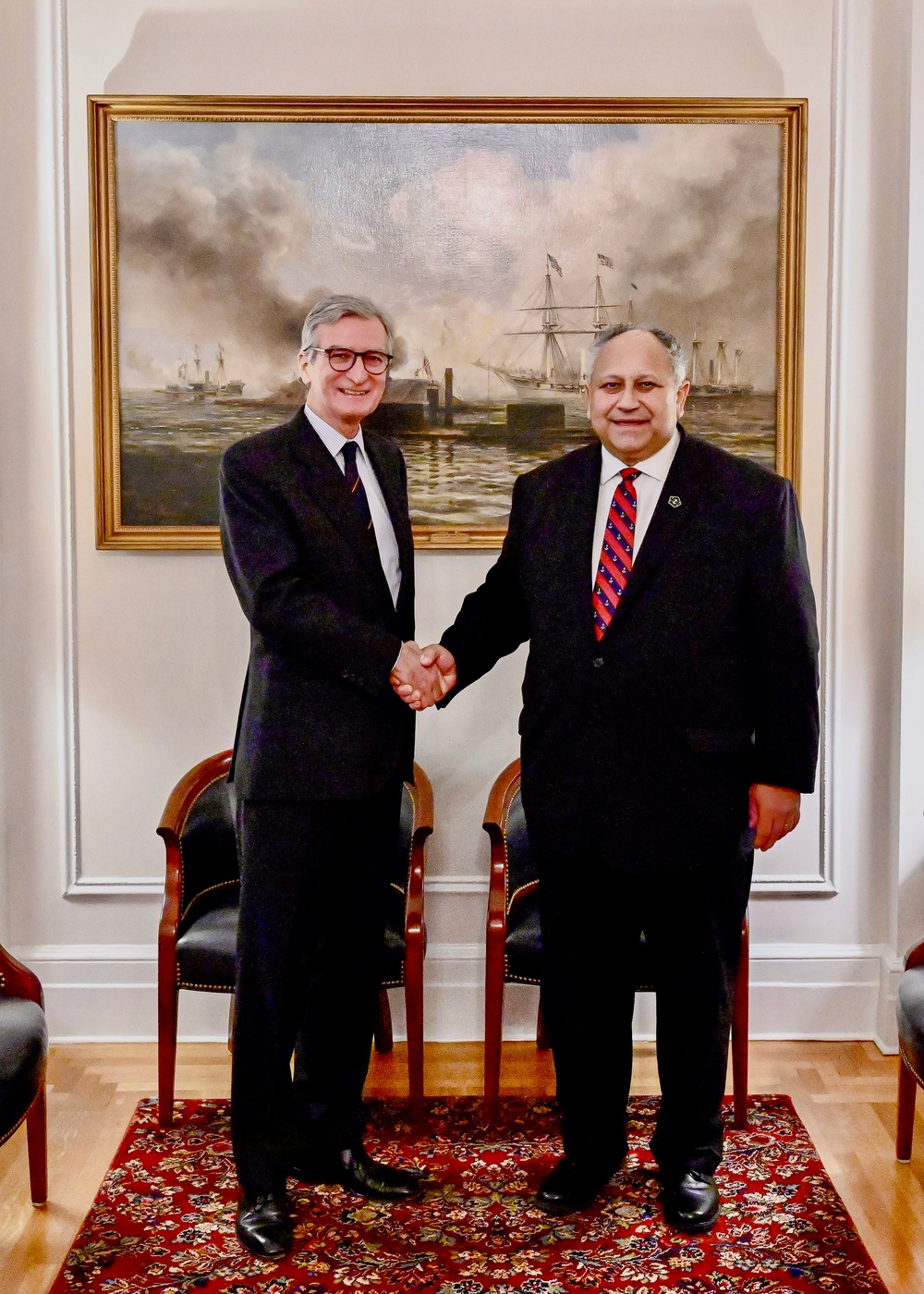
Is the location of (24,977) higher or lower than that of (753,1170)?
higher

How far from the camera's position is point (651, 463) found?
2.62 m

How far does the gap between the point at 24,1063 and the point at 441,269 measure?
244 cm

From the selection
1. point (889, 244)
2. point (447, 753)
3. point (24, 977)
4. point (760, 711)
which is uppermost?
point (889, 244)

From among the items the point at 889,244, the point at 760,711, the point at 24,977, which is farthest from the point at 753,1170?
the point at 889,244

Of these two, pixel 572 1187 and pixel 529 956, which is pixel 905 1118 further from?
pixel 529 956

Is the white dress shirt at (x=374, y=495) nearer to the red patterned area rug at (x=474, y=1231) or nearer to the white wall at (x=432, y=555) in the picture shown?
the white wall at (x=432, y=555)

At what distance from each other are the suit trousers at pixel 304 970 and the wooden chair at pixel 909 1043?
3.87 ft

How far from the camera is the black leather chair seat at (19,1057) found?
2.39 metres

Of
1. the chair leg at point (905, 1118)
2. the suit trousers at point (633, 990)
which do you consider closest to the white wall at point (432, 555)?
the chair leg at point (905, 1118)

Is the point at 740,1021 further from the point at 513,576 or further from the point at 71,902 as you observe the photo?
the point at 71,902

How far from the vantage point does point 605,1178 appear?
9.04 feet

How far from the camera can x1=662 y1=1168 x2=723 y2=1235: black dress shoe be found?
2652mm

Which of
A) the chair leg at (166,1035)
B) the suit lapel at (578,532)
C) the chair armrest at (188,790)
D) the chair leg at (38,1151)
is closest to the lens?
the suit lapel at (578,532)

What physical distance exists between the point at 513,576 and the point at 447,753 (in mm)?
1030
